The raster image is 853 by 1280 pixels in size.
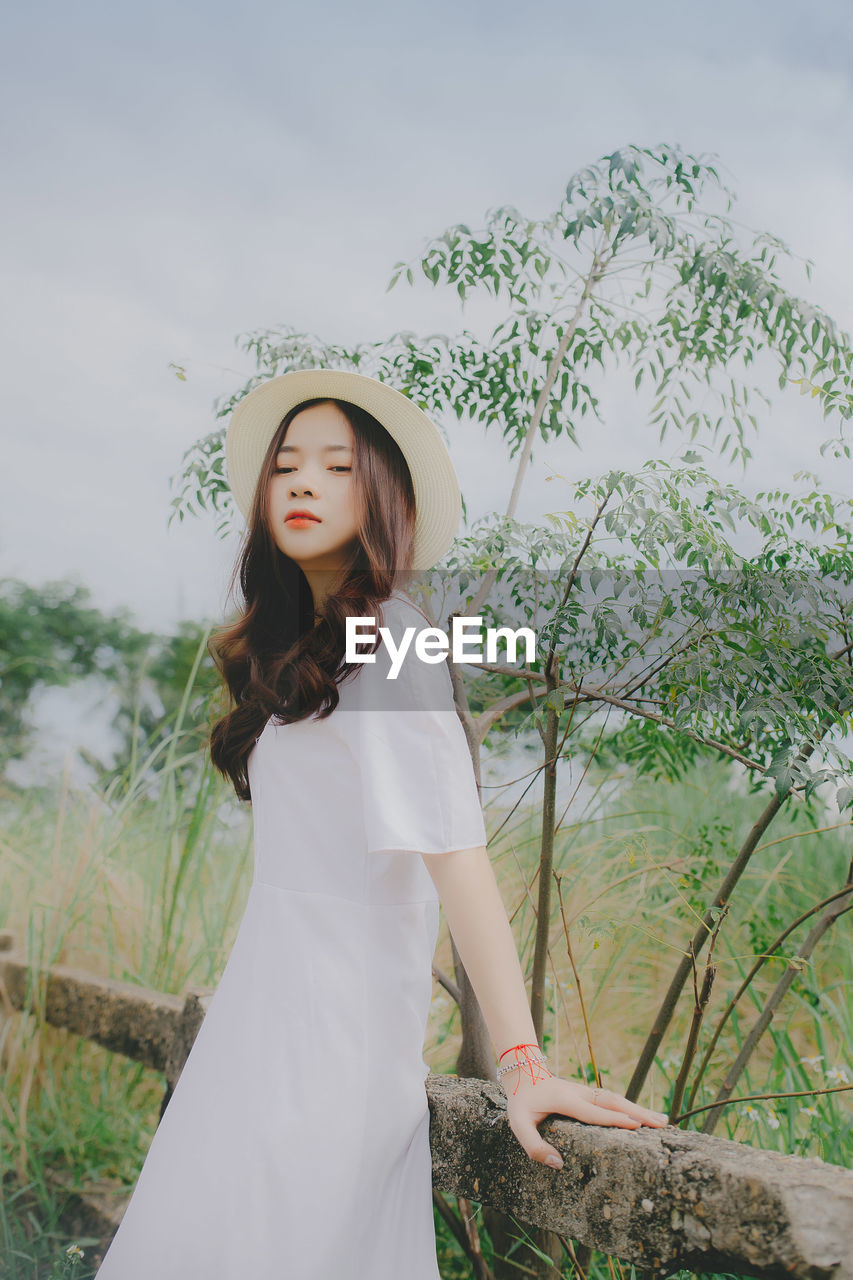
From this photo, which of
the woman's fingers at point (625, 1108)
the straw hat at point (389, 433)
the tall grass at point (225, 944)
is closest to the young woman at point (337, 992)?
the woman's fingers at point (625, 1108)

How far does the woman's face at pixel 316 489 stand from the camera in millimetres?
1416

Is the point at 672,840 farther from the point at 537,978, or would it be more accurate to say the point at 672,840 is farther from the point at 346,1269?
the point at 346,1269

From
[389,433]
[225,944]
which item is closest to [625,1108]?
[389,433]

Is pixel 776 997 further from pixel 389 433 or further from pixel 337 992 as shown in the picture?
pixel 389 433

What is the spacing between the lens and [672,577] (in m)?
1.65

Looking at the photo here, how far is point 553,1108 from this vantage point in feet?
3.43

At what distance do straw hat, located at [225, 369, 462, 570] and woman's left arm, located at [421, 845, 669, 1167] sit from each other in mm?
644

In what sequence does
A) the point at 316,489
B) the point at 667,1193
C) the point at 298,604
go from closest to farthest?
1. the point at 667,1193
2. the point at 316,489
3. the point at 298,604

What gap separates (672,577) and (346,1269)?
1151 millimetres

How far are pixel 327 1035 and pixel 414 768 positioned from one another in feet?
1.14

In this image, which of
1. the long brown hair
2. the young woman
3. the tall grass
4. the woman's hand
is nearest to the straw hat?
the long brown hair

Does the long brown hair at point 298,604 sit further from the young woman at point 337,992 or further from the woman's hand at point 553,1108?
the woman's hand at point 553,1108

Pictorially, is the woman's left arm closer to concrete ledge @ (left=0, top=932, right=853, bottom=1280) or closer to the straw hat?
concrete ledge @ (left=0, top=932, right=853, bottom=1280)

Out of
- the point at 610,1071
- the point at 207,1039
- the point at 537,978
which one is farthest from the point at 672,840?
the point at 207,1039
